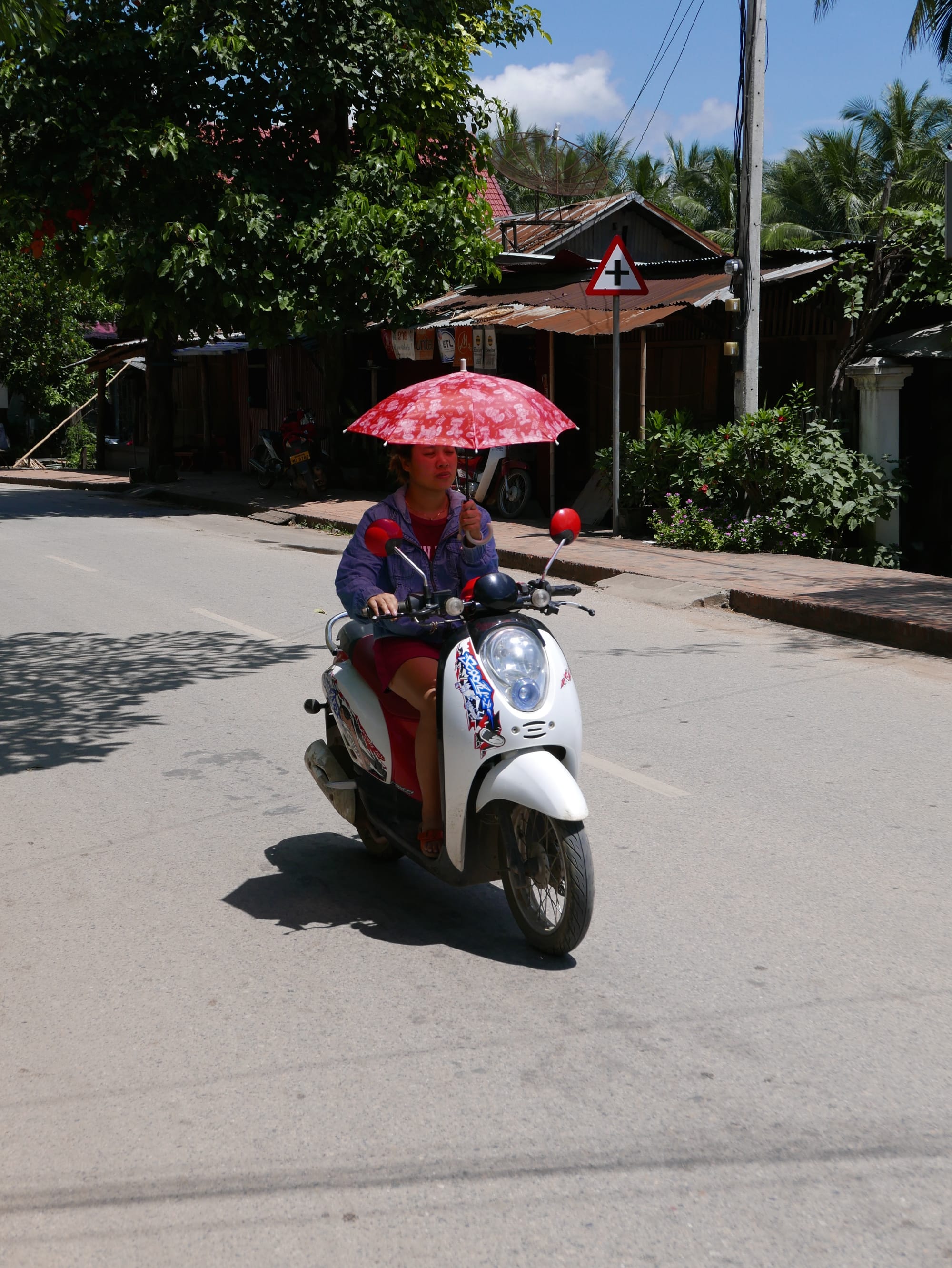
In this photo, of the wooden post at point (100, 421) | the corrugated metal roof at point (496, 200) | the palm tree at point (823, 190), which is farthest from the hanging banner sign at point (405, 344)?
the palm tree at point (823, 190)

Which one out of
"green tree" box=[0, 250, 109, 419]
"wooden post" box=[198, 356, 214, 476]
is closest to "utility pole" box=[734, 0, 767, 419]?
"wooden post" box=[198, 356, 214, 476]

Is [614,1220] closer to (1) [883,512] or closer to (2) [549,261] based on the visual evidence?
(1) [883,512]

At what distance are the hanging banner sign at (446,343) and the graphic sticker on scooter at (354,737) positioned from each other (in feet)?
43.4

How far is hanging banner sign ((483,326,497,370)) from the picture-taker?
17047 millimetres

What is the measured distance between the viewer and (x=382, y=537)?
411 cm

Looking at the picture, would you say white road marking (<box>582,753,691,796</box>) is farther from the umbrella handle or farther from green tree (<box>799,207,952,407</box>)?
green tree (<box>799,207,952,407</box>)

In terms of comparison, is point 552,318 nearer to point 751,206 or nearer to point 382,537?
point 751,206

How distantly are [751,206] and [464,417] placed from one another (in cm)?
978

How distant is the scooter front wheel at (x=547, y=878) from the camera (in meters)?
3.87

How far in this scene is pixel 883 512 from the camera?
1253 cm

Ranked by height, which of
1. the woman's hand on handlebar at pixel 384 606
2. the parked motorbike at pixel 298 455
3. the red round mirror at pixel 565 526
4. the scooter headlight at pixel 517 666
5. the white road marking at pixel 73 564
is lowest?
the white road marking at pixel 73 564

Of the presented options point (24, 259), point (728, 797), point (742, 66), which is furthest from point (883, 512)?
point (24, 259)

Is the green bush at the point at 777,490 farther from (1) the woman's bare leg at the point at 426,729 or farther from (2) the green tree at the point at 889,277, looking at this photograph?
(1) the woman's bare leg at the point at 426,729

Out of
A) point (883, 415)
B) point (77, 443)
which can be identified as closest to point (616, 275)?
point (883, 415)
